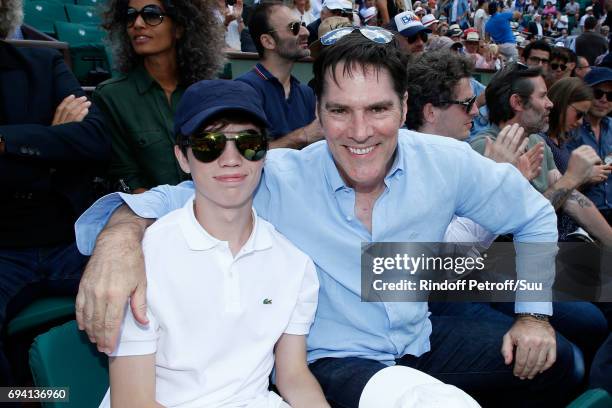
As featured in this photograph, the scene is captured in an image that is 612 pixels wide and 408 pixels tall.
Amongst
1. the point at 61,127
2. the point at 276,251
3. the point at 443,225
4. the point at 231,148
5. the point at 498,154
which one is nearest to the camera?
the point at 231,148

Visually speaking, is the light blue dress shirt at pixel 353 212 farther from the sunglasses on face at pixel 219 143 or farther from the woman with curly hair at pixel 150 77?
the woman with curly hair at pixel 150 77

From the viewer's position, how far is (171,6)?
3234mm

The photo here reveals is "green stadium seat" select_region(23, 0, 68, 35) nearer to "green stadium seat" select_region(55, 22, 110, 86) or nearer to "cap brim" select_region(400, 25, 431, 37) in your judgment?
"green stadium seat" select_region(55, 22, 110, 86)

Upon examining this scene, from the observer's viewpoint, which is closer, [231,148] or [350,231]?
[231,148]

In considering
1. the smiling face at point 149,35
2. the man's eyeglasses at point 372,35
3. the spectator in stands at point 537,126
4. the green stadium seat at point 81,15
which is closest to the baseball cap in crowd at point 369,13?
the green stadium seat at point 81,15

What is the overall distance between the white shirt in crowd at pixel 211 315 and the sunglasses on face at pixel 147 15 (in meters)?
1.73

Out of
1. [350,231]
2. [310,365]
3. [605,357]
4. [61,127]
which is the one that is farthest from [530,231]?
[61,127]

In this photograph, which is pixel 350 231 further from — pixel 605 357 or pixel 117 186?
pixel 117 186

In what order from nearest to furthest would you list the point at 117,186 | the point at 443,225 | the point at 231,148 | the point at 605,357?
1. the point at 231,148
2. the point at 605,357
3. the point at 443,225
4. the point at 117,186

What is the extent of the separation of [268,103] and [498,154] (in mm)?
1770

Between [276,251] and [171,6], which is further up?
[171,6]

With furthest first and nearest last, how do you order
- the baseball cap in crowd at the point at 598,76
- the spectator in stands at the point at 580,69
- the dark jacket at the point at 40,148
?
the spectator in stands at the point at 580,69 → the baseball cap in crowd at the point at 598,76 → the dark jacket at the point at 40,148

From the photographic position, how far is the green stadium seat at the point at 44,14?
265 inches

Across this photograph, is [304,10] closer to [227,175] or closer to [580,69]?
[580,69]
